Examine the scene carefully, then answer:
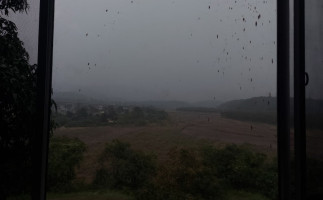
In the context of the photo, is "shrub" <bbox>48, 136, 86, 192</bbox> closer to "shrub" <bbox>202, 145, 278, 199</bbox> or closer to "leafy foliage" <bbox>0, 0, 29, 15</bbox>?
"leafy foliage" <bbox>0, 0, 29, 15</bbox>

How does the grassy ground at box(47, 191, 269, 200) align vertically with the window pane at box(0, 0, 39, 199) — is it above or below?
below

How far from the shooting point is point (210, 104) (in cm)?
128

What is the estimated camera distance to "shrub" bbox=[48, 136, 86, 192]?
109 cm

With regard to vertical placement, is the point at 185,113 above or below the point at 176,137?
above

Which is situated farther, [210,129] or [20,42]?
[210,129]

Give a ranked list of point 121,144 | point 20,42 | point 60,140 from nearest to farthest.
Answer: point 20,42 → point 60,140 → point 121,144

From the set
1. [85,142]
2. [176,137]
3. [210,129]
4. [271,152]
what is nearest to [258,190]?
[271,152]

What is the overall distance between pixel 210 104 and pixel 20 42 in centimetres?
95

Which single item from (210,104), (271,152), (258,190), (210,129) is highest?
(210,104)

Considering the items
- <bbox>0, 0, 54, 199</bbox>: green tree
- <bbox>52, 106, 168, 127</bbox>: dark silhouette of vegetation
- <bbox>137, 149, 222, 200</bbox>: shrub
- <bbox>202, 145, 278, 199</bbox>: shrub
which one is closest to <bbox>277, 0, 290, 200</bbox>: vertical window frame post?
<bbox>202, 145, 278, 199</bbox>: shrub

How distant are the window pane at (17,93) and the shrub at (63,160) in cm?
17

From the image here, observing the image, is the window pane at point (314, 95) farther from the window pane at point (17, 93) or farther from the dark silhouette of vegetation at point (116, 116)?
the window pane at point (17, 93)

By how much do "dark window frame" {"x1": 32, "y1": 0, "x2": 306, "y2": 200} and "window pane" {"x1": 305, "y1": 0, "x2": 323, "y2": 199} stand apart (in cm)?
3

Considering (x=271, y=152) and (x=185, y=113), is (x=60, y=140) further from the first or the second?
(x=271, y=152)
